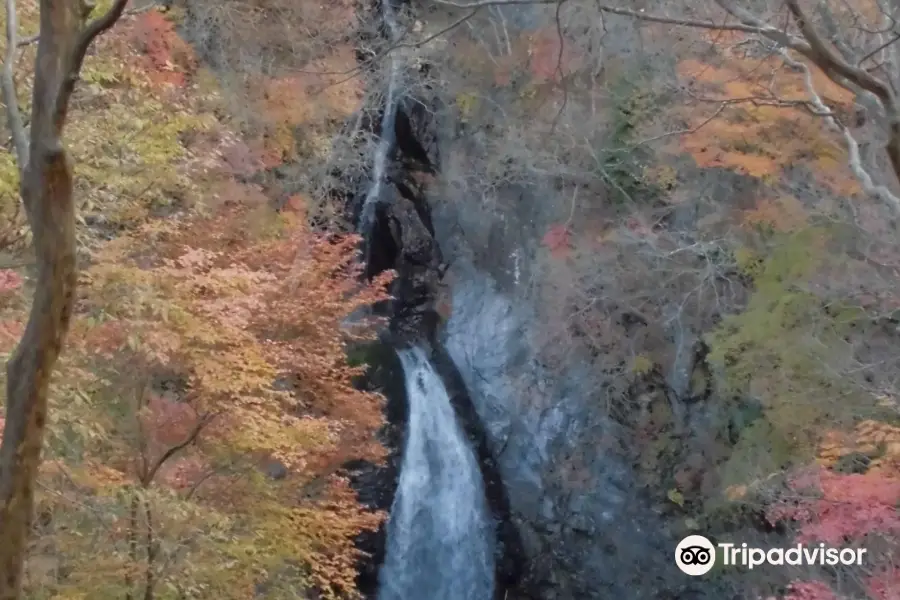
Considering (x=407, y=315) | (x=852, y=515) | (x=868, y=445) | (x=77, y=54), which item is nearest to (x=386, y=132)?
(x=407, y=315)

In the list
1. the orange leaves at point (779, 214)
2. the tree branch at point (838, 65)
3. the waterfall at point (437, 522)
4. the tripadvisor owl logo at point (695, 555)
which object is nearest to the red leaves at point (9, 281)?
the tree branch at point (838, 65)

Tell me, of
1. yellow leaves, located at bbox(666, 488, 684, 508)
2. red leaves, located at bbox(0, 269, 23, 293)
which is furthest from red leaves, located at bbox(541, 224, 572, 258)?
red leaves, located at bbox(0, 269, 23, 293)

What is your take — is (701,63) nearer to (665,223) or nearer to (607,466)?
(665,223)

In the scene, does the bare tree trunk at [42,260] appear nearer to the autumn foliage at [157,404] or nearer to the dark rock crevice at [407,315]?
the autumn foliage at [157,404]

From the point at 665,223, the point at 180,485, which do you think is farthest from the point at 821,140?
the point at 180,485

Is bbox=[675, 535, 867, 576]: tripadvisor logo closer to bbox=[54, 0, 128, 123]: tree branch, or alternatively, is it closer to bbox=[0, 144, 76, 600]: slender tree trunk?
bbox=[0, 144, 76, 600]: slender tree trunk
